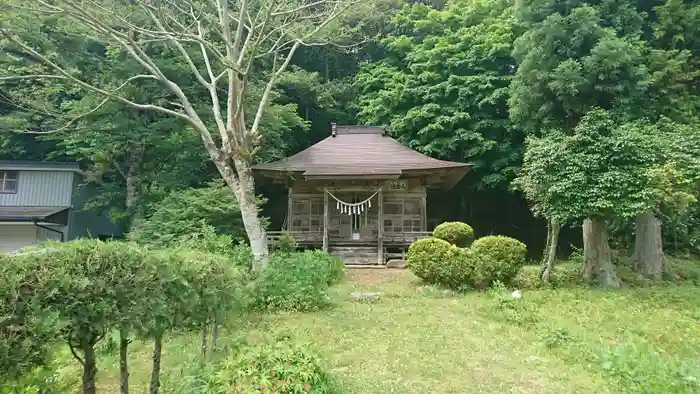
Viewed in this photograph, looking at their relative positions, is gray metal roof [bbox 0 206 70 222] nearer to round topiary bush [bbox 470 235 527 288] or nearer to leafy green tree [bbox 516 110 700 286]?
round topiary bush [bbox 470 235 527 288]

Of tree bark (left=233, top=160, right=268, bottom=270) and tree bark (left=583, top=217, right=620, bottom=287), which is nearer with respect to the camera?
tree bark (left=233, top=160, right=268, bottom=270)

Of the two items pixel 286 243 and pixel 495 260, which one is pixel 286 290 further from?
pixel 286 243

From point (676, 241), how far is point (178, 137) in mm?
17841

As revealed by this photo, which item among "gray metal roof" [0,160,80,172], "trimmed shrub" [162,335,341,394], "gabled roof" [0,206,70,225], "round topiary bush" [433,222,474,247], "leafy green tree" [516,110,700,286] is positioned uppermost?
"gray metal roof" [0,160,80,172]

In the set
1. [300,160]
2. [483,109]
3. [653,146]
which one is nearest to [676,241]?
[653,146]

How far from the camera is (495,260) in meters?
9.42

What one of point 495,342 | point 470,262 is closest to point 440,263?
point 470,262

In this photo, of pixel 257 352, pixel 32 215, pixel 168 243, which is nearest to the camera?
pixel 257 352

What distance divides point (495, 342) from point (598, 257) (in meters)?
Answer: 5.93

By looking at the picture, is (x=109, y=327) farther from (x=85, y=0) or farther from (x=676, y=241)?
(x=676, y=241)

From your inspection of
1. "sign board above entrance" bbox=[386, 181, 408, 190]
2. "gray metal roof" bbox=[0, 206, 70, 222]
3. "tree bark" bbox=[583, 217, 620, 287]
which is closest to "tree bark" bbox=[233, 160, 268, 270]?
"tree bark" bbox=[583, 217, 620, 287]

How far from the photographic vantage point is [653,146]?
→ 385 inches

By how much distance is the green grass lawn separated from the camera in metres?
4.55

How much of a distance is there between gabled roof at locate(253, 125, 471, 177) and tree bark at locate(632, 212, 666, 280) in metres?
5.47
